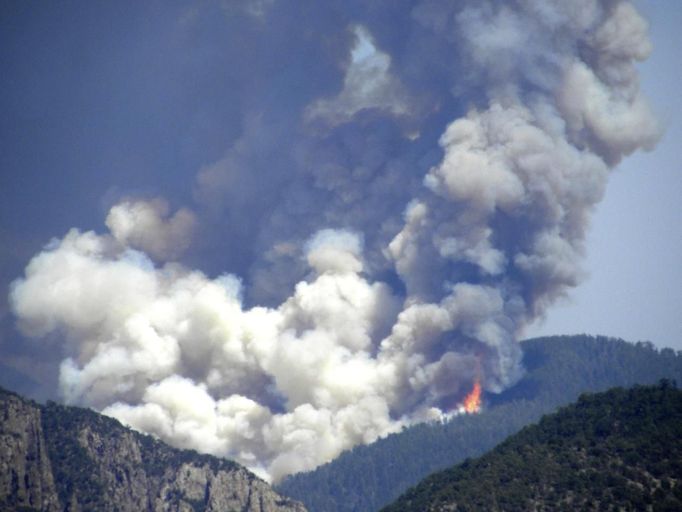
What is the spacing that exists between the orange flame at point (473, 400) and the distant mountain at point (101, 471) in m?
33.8

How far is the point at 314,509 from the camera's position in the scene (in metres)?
172

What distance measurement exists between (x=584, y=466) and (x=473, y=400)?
7477 centimetres

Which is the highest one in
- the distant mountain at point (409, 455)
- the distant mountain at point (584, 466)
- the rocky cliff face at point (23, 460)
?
the distant mountain at point (409, 455)

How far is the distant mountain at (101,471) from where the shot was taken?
125 meters

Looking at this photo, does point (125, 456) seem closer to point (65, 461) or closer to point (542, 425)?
point (65, 461)

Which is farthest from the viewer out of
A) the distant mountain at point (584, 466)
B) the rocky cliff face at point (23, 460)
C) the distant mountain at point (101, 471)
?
the distant mountain at point (101, 471)

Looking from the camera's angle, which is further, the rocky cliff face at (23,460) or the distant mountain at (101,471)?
the distant mountain at (101,471)

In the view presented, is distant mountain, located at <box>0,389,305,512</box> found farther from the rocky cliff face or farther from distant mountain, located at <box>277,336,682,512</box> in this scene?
distant mountain, located at <box>277,336,682,512</box>

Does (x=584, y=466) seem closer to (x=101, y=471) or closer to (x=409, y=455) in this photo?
(x=101, y=471)

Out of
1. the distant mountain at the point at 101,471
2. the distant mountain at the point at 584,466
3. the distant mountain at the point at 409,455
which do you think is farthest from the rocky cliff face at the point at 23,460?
the distant mountain at the point at 409,455

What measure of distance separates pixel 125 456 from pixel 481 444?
173ft

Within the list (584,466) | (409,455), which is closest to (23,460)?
(584,466)

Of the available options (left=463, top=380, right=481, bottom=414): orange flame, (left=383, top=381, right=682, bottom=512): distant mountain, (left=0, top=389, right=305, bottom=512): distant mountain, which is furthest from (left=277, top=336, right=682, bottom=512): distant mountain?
(left=383, top=381, right=682, bottom=512): distant mountain

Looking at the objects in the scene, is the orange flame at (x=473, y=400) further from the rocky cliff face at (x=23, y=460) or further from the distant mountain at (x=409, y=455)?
the rocky cliff face at (x=23, y=460)
